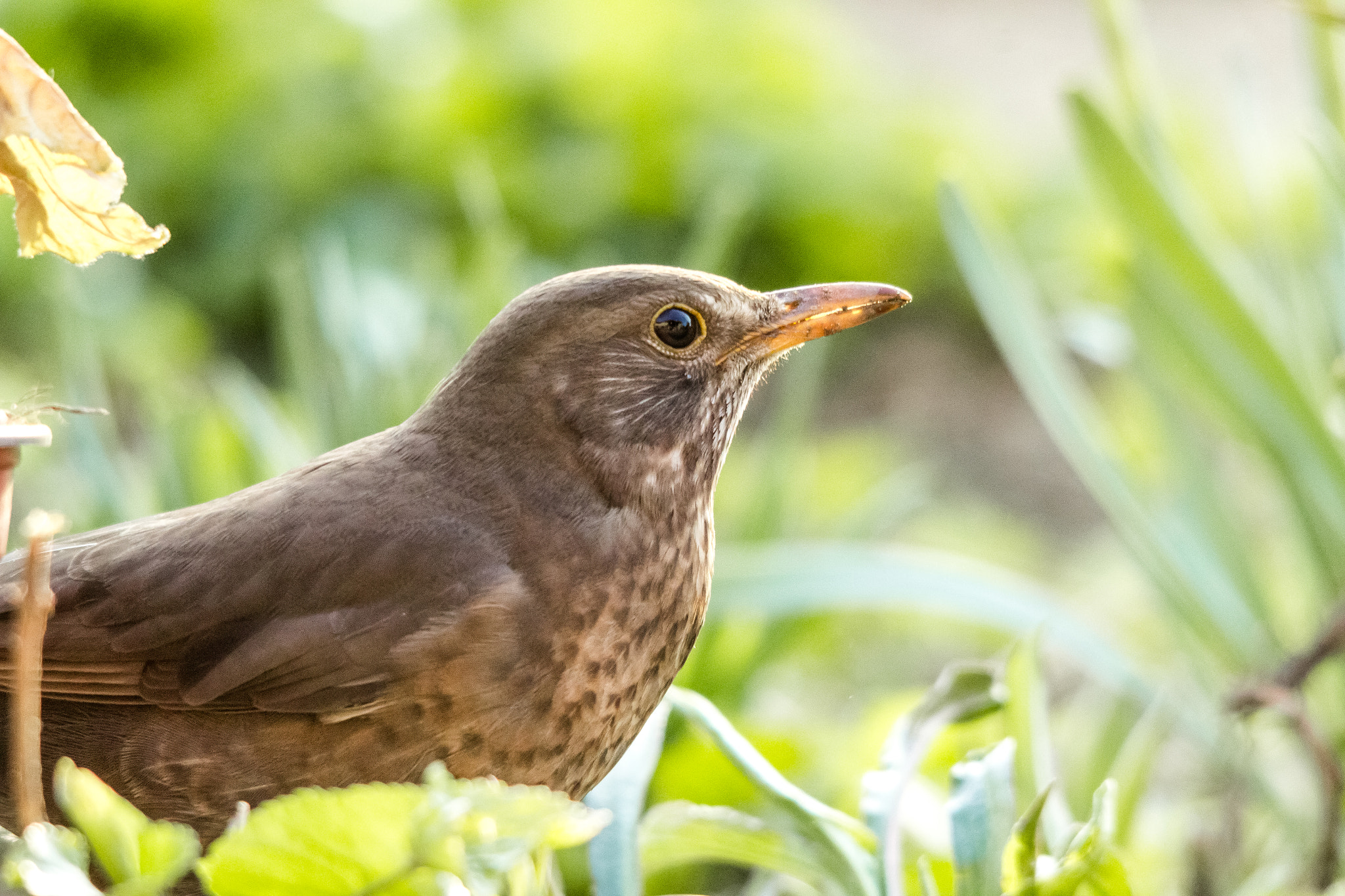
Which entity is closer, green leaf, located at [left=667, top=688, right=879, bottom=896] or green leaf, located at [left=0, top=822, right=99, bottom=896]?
green leaf, located at [left=0, top=822, right=99, bottom=896]

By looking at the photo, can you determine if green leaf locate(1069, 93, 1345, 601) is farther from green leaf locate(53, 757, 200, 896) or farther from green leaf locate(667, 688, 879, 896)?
green leaf locate(53, 757, 200, 896)

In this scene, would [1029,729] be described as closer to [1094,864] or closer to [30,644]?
[1094,864]

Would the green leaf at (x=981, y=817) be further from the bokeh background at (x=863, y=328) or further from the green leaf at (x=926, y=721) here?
the bokeh background at (x=863, y=328)

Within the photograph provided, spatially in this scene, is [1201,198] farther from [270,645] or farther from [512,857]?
[512,857]

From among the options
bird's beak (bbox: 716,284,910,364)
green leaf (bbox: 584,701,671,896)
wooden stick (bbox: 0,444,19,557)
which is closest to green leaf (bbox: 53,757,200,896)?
wooden stick (bbox: 0,444,19,557)

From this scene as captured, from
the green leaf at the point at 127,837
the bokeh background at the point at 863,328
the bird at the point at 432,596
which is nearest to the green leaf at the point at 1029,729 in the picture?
the bokeh background at the point at 863,328
